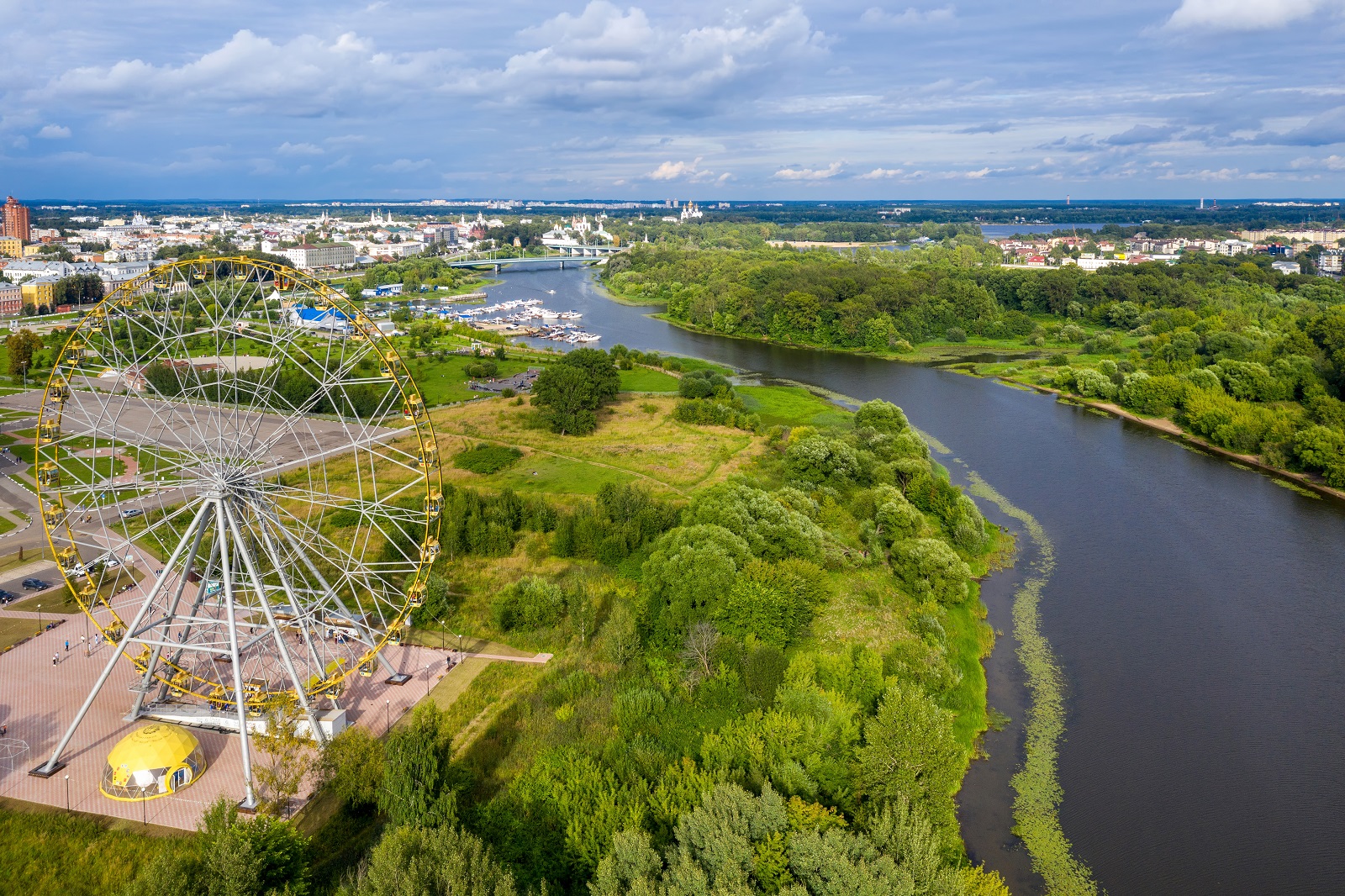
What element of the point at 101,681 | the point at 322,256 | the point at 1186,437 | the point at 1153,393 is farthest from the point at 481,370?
the point at 322,256

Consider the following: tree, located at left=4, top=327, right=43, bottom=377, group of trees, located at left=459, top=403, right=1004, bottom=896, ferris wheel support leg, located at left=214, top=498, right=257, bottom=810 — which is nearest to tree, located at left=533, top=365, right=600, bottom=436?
group of trees, located at left=459, top=403, right=1004, bottom=896

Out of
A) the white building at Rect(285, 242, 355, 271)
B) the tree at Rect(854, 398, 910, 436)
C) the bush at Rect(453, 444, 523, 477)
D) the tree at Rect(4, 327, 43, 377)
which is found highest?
the white building at Rect(285, 242, 355, 271)

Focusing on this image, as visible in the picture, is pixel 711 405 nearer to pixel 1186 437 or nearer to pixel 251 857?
pixel 1186 437

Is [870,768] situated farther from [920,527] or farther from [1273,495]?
[1273,495]

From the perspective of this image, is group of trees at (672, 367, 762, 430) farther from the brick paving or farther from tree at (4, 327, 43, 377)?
tree at (4, 327, 43, 377)

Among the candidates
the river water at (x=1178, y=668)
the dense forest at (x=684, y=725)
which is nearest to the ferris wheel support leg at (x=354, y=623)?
the dense forest at (x=684, y=725)

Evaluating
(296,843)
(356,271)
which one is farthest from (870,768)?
(356,271)
